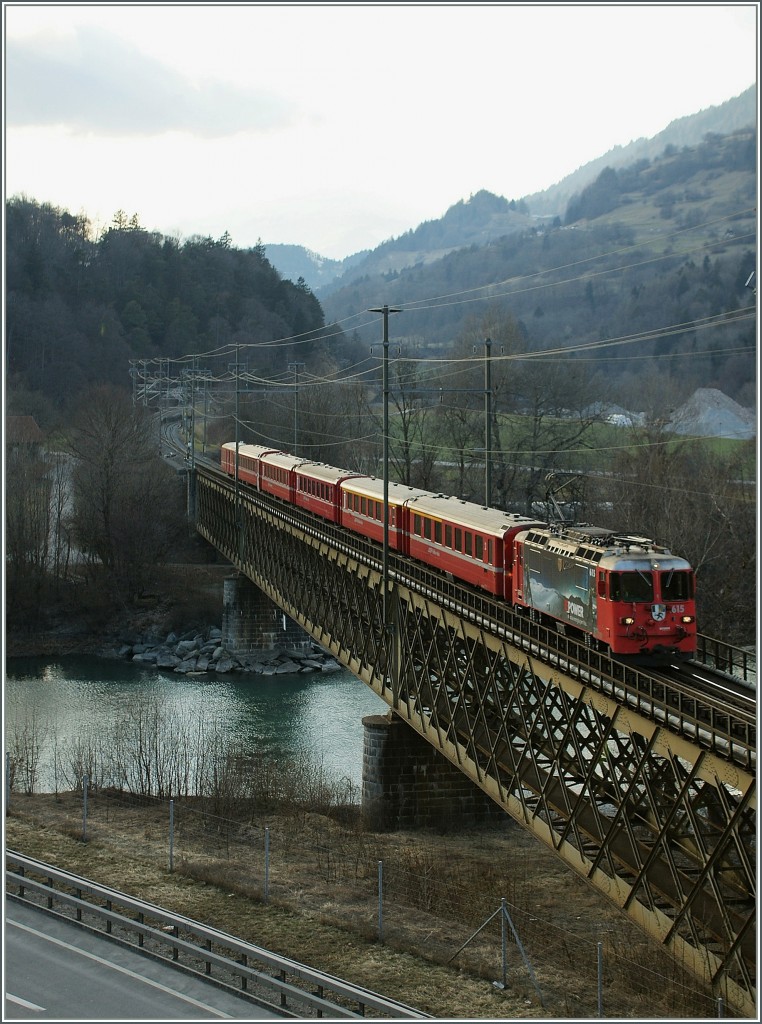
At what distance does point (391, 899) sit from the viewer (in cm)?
2930

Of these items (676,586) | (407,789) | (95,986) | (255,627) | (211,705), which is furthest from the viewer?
(255,627)

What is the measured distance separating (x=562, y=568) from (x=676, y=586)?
3193mm

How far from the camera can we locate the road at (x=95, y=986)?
65.6 feet

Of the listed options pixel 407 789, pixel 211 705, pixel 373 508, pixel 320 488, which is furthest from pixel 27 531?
pixel 407 789

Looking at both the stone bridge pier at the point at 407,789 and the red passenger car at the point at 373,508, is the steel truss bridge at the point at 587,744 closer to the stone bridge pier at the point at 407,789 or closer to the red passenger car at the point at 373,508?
the red passenger car at the point at 373,508

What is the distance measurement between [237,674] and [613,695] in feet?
161

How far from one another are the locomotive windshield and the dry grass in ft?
24.9

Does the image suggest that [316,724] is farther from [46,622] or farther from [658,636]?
[658,636]

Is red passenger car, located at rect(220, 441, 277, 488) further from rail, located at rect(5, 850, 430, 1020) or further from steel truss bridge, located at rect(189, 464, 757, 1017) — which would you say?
rail, located at rect(5, 850, 430, 1020)

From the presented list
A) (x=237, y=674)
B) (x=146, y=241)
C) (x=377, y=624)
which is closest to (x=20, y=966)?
(x=377, y=624)

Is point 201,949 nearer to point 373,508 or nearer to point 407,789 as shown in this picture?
point 407,789

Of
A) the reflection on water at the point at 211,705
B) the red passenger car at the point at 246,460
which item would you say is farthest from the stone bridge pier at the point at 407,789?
the red passenger car at the point at 246,460

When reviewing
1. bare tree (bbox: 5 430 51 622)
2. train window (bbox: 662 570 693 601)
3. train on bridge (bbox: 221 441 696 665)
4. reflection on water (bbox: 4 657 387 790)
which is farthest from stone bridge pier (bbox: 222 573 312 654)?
train window (bbox: 662 570 693 601)

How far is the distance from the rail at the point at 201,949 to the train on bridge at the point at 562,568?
28.8 feet
